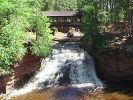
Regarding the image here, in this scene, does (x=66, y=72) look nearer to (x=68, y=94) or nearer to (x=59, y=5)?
(x=68, y=94)

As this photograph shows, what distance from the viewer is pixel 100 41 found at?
1884 centimetres

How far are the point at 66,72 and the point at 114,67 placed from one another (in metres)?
5.48

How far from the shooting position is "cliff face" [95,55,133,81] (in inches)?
676

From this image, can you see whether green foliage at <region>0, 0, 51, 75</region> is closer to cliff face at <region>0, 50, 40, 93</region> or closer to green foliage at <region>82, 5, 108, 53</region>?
cliff face at <region>0, 50, 40, 93</region>

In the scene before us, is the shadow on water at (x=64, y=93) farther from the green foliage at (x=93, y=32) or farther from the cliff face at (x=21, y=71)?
the green foliage at (x=93, y=32)

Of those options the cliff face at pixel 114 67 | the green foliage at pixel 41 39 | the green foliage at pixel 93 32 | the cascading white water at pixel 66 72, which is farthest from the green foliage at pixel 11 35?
the cliff face at pixel 114 67

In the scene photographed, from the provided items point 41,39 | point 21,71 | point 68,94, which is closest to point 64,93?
point 68,94

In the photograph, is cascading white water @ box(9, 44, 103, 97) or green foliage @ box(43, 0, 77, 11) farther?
green foliage @ box(43, 0, 77, 11)

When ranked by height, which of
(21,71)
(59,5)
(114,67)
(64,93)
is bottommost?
(64,93)

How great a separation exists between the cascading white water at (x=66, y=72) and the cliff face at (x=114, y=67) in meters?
0.97

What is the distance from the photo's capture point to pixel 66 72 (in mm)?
18484


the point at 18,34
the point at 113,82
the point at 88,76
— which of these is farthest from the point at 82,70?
the point at 18,34

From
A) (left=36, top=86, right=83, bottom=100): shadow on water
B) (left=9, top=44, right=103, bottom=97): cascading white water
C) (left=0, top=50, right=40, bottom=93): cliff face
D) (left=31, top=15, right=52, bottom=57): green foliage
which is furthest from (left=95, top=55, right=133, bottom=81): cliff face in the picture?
(left=0, top=50, right=40, bottom=93): cliff face

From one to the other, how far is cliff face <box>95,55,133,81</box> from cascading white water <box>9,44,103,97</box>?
0.97 meters
